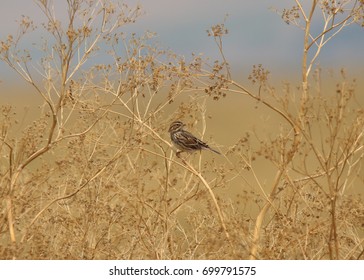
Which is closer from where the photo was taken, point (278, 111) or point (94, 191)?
point (278, 111)

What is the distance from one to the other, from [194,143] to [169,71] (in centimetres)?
180

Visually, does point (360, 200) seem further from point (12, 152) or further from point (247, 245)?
point (12, 152)

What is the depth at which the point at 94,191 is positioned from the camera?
14.3 meters

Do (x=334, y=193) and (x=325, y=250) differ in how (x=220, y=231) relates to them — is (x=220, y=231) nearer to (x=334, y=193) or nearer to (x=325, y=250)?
(x=334, y=193)

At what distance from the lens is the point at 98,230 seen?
14555 millimetres

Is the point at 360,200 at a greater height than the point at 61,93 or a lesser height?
lesser

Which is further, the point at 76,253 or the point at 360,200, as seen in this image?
the point at 76,253

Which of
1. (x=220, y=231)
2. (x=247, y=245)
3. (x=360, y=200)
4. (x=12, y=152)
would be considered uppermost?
(x=12, y=152)

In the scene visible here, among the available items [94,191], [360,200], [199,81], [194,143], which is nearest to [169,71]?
[199,81]

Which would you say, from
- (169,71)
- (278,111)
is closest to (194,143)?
(169,71)

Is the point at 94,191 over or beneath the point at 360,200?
over

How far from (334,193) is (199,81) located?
3.89 m

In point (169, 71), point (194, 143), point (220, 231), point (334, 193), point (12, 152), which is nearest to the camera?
point (334, 193)

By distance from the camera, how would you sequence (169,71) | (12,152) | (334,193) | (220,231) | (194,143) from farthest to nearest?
(194,143) < (169,71) < (12,152) < (220,231) < (334,193)
